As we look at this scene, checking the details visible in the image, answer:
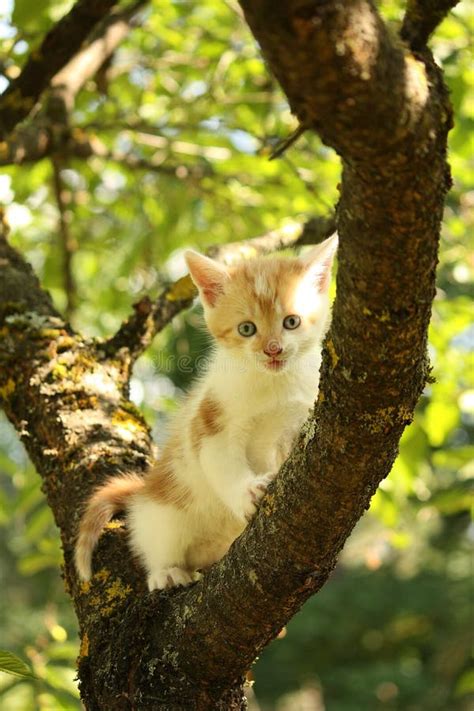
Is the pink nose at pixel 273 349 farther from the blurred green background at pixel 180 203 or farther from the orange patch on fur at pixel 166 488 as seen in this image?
the blurred green background at pixel 180 203

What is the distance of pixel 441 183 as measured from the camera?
4.43 ft

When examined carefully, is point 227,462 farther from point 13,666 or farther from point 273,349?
point 13,666

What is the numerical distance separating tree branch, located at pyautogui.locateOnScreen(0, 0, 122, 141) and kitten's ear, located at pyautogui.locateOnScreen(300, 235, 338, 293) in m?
1.30

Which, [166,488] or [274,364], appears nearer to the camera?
[274,364]

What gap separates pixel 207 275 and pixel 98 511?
98cm

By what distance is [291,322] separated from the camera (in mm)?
2977

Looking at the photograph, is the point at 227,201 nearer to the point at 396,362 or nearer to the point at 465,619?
the point at 396,362

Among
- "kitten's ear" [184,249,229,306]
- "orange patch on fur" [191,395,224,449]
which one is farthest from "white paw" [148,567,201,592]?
"kitten's ear" [184,249,229,306]

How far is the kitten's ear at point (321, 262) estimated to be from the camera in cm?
300

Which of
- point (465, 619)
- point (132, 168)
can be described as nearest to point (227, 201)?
point (132, 168)

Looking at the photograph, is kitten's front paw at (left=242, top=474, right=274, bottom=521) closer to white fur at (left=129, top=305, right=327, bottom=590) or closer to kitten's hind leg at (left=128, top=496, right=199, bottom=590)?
white fur at (left=129, top=305, right=327, bottom=590)

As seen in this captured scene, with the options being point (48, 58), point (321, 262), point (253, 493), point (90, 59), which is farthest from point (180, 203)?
point (253, 493)

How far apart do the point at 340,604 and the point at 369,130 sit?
15.2 metres

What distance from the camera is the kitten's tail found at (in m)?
2.60
